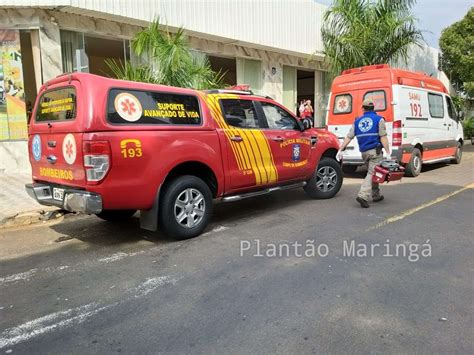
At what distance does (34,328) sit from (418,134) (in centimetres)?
935

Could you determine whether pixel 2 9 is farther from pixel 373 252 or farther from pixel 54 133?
pixel 373 252

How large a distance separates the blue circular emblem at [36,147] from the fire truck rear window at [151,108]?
1.35m

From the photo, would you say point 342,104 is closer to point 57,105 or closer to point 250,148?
point 250,148

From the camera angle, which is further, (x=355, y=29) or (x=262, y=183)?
(x=355, y=29)

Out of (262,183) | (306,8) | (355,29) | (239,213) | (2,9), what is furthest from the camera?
(306,8)

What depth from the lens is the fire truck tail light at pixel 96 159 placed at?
4.41m

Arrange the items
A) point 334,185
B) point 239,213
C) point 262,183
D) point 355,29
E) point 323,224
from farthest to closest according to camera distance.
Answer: point 355,29
point 334,185
point 239,213
point 262,183
point 323,224

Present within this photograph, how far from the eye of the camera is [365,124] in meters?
6.94

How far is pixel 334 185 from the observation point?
25.3 ft

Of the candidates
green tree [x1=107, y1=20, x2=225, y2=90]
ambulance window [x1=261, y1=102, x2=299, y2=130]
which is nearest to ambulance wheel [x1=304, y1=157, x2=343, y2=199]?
ambulance window [x1=261, y1=102, x2=299, y2=130]

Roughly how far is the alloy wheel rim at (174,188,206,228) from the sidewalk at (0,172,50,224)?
2.80 m

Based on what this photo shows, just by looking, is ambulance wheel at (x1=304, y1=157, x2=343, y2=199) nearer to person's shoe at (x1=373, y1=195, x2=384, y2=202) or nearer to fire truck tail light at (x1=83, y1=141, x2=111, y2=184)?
person's shoe at (x1=373, y1=195, x2=384, y2=202)

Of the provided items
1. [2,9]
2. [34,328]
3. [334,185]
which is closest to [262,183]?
[334,185]

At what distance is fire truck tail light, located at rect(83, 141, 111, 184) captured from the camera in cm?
441
